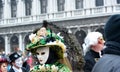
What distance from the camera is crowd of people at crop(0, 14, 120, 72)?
2.42m

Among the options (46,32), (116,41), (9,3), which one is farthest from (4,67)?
(9,3)

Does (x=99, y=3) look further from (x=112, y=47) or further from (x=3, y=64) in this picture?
(x=112, y=47)

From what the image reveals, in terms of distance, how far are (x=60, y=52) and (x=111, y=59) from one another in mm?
1643

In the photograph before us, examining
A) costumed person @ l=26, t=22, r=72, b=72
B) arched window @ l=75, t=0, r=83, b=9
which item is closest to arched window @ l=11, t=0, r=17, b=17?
arched window @ l=75, t=0, r=83, b=9

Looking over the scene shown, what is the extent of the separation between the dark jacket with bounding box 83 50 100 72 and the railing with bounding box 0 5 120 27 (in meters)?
19.7

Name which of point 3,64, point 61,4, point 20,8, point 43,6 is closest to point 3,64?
point 3,64

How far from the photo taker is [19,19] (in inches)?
1188

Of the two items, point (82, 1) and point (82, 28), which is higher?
point (82, 1)

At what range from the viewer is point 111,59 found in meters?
2.39

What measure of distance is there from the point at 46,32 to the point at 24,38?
25.3 metres

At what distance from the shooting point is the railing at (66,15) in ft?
82.1

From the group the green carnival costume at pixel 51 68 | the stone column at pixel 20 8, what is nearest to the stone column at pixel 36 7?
the stone column at pixel 20 8

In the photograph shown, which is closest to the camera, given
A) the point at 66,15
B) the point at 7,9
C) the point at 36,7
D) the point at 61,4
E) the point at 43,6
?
the point at 66,15

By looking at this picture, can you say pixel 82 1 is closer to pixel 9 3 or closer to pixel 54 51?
pixel 9 3
